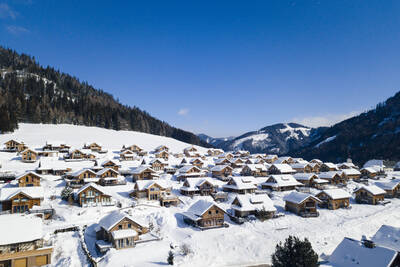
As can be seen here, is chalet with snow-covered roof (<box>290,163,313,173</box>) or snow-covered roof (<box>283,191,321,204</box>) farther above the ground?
chalet with snow-covered roof (<box>290,163,313,173</box>)

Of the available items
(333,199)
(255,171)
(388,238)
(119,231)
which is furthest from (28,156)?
(388,238)

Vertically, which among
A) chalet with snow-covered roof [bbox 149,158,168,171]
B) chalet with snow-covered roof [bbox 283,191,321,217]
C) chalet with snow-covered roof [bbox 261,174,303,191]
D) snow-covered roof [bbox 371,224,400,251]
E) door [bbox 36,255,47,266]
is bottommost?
snow-covered roof [bbox 371,224,400,251]

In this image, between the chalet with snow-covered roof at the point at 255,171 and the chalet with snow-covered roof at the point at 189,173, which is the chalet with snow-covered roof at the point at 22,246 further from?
the chalet with snow-covered roof at the point at 255,171

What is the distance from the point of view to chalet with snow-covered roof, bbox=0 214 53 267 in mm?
27906

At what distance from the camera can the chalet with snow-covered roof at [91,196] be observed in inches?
1802

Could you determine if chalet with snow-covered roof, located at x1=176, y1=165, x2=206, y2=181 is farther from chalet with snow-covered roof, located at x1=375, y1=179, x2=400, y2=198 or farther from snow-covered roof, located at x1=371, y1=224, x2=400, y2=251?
chalet with snow-covered roof, located at x1=375, y1=179, x2=400, y2=198

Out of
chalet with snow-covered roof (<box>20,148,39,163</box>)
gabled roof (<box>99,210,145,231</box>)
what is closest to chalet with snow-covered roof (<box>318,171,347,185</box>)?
gabled roof (<box>99,210,145,231</box>)

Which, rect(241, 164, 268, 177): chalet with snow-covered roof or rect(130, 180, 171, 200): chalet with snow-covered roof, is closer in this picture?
rect(130, 180, 171, 200): chalet with snow-covered roof

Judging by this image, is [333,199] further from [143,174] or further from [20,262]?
[20,262]

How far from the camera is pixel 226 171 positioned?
7606 cm

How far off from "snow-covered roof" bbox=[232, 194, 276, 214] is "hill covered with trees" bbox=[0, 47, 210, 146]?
93.3 meters

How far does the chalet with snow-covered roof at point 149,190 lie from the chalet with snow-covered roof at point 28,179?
19919mm

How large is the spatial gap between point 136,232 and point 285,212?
31.7 metres

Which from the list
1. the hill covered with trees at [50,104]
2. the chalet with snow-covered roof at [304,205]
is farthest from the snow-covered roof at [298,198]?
the hill covered with trees at [50,104]
